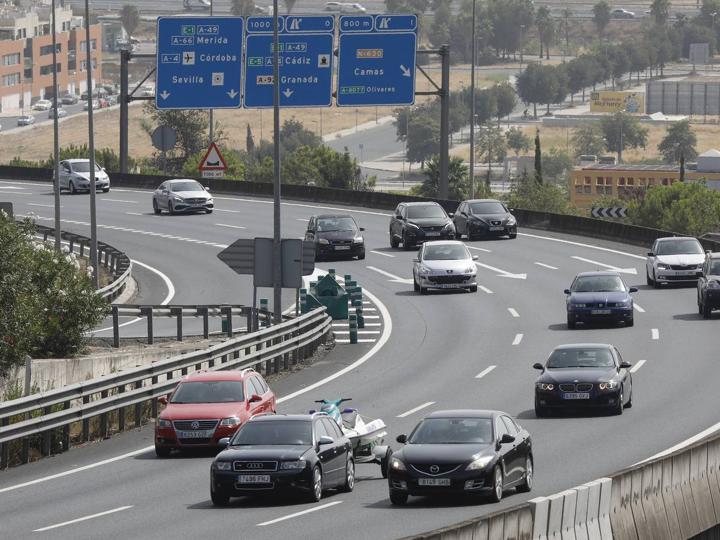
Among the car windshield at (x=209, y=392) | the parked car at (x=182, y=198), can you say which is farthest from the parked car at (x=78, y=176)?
the car windshield at (x=209, y=392)

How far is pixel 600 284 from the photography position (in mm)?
44625

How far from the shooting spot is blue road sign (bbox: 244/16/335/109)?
74125mm

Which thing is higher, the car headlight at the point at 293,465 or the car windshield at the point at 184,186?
the car windshield at the point at 184,186

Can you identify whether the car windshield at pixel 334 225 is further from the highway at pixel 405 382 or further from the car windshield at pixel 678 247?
the car windshield at pixel 678 247

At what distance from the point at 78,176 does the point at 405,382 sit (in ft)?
155

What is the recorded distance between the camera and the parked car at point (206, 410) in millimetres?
27047

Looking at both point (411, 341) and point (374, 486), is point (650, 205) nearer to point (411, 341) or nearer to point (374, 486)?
point (411, 341)

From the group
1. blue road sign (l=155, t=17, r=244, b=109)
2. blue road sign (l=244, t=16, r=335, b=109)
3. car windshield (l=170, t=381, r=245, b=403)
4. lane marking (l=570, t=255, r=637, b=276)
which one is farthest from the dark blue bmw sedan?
blue road sign (l=155, t=17, r=244, b=109)

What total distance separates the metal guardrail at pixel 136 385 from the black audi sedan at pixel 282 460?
5083 mm

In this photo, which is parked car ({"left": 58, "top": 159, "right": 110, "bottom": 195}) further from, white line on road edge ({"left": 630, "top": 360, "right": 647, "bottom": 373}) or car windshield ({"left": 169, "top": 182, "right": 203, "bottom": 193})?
white line on road edge ({"left": 630, "top": 360, "right": 647, "bottom": 373})

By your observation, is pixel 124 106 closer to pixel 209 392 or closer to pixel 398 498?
pixel 209 392

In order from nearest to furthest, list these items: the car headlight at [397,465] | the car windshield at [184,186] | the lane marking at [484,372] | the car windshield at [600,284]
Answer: the car headlight at [397,465] → the lane marking at [484,372] → the car windshield at [600,284] → the car windshield at [184,186]

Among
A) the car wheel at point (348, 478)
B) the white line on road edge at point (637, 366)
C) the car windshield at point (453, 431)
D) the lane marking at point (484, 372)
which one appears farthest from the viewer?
the white line on road edge at point (637, 366)

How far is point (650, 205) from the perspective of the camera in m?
146
